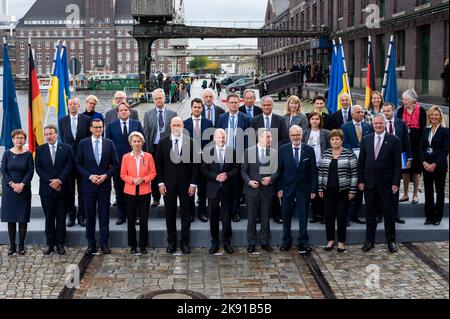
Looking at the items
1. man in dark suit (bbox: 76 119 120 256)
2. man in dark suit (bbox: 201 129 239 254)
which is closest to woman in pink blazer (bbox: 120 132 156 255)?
man in dark suit (bbox: 76 119 120 256)

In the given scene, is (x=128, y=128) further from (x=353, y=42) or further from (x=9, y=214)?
(x=353, y=42)

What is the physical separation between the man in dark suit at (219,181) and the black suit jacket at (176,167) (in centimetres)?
22

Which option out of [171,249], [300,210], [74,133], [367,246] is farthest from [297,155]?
[74,133]

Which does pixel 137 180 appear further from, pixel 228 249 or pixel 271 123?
pixel 271 123

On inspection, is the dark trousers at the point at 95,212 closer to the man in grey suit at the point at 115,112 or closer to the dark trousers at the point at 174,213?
the dark trousers at the point at 174,213

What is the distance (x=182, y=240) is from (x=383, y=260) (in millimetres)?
3046

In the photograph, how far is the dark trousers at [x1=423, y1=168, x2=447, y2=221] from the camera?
909cm

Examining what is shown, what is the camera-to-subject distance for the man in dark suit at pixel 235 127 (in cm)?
930

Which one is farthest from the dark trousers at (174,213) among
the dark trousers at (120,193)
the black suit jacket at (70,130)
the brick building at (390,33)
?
the brick building at (390,33)

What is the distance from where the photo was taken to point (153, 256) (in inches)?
342

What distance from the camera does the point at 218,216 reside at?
8.88 meters

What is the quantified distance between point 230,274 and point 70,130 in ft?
12.6
